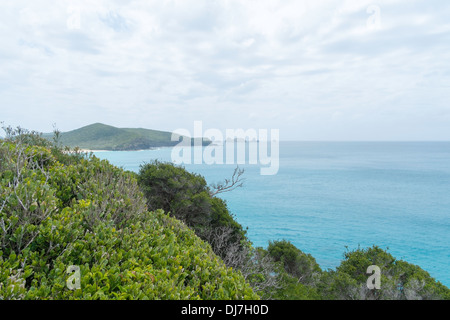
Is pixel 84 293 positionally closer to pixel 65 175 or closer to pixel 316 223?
pixel 65 175

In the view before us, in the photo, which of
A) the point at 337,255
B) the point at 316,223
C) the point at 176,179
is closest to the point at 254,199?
the point at 316,223

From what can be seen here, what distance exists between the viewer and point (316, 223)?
4166 cm

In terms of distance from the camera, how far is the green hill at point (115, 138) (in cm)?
14199

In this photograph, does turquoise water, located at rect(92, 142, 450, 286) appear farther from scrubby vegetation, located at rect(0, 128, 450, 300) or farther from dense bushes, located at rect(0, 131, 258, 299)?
dense bushes, located at rect(0, 131, 258, 299)

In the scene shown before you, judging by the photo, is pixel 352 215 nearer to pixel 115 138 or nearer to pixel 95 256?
pixel 95 256

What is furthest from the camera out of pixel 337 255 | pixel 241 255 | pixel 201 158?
pixel 201 158

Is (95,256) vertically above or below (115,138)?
below

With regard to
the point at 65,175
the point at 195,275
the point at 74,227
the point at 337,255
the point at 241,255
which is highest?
the point at 65,175

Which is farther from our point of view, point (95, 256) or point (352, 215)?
point (352, 215)

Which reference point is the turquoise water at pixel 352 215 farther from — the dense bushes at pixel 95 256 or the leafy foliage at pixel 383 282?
the leafy foliage at pixel 383 282

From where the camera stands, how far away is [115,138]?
155 meters

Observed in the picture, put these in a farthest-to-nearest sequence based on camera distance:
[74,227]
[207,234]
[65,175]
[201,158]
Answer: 1. [201,158]
2. [207,234]
3. [65,175]
4. [74,227]

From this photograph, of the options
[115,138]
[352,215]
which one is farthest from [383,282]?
[115,138]
